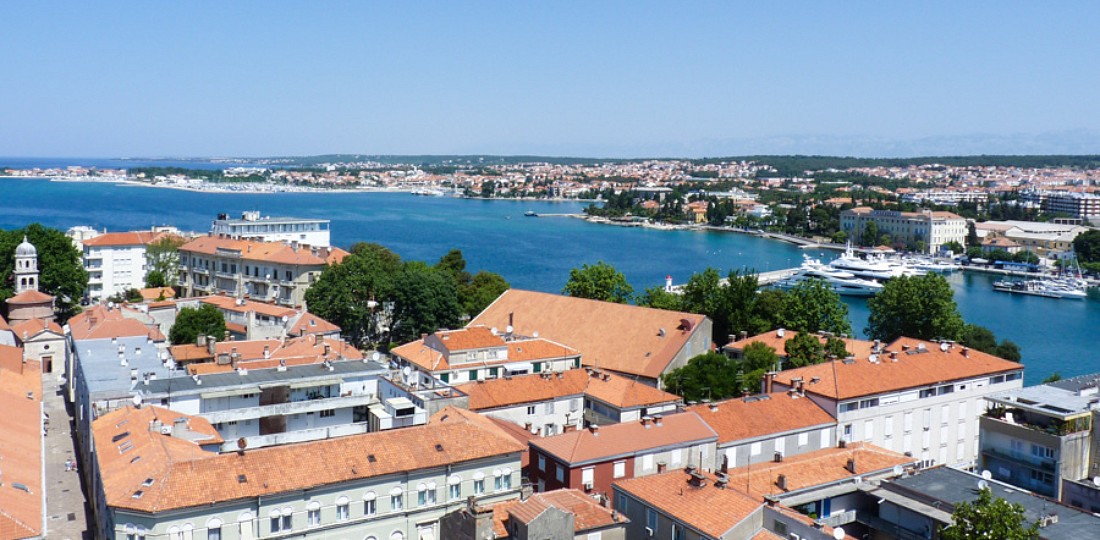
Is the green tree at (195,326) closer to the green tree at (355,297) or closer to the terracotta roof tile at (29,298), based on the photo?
the green tree at (355,297)

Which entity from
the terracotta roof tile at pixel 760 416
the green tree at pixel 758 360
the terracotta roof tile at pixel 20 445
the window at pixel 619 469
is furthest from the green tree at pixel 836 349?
the terracotta roof tile at pixel 20 445

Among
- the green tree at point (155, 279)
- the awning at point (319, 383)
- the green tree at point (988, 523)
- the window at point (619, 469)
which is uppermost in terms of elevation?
the green tree at point (988, 523)

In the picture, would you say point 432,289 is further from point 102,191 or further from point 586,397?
point 102,191

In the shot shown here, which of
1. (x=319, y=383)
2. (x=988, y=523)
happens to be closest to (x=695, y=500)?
(x=988, y=523)

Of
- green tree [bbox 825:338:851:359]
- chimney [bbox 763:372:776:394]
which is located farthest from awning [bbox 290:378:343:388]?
green tree [bbox 825:338:851:359]

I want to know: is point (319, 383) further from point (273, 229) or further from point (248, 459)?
point (273, 229)
